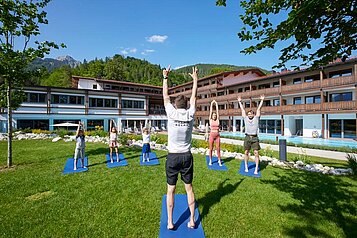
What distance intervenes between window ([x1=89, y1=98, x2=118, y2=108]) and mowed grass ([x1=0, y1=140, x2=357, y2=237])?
2185cm

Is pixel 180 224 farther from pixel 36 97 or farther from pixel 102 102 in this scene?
pixel 102 102

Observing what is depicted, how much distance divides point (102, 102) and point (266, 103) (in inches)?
963

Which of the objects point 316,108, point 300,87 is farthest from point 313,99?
point 316,108

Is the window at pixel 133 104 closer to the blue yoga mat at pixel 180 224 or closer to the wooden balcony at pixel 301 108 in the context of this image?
the wooden balcony at pixel 301 108

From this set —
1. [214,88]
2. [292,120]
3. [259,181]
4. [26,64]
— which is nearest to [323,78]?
[292,120]

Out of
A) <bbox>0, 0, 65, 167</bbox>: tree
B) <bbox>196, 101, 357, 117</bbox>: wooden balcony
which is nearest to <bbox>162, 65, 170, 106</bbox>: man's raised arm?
<bbox>0, 0, 65, 167</bbox>: tree

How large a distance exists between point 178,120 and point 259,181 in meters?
4.16

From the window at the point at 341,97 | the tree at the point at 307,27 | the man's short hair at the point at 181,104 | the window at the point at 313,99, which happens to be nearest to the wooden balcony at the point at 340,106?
the window at the point at 341,97

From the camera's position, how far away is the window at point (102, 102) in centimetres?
2745

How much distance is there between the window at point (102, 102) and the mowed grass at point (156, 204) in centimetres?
2185

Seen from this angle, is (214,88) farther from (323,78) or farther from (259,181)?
(259,181)

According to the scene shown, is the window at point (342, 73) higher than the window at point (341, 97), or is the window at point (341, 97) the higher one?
the window at point (342, 73)

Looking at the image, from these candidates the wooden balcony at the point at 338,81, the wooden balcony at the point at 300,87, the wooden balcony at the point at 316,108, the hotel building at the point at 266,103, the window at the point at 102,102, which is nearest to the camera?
the wooden balcony at the point at 316,108

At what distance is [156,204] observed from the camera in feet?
13.8
